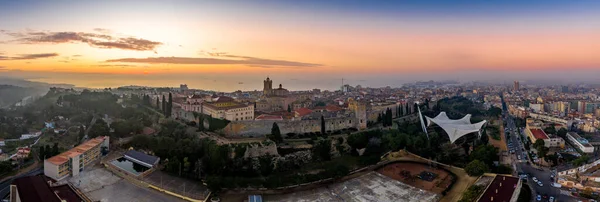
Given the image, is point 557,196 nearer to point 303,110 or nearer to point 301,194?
point 301,194

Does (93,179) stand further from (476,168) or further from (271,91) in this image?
(271,91)

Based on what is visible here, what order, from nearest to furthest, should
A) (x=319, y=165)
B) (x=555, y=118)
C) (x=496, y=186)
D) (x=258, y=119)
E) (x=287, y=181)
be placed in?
(x=496, y=186) → (x=287, y=181) → (x=319, y=165) → (x=258, y=119) → (x=555, y=118)

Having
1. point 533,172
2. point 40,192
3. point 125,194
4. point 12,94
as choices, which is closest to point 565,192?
point 533,172

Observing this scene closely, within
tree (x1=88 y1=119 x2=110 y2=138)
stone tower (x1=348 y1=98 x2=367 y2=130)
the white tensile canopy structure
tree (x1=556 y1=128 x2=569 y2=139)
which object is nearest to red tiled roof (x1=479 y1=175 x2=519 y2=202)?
the white tensile canopy structure

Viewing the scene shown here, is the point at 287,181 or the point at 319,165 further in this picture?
the point at 319,165

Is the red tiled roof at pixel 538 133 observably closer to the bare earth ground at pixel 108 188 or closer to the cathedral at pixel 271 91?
the cathedral at pixel 271 91

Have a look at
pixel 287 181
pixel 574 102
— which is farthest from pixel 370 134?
pixel 574 102

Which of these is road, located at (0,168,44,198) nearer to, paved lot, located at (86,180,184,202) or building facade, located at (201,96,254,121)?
paved lot, located at (86,180,184,202)
